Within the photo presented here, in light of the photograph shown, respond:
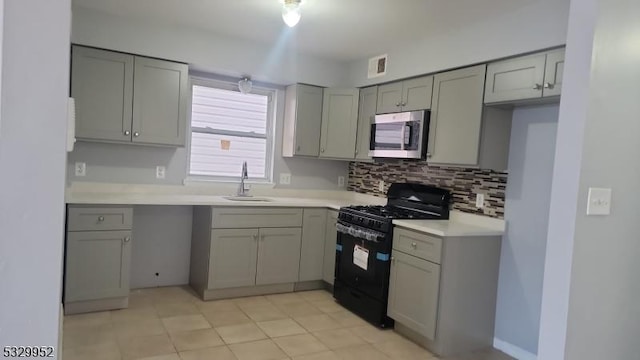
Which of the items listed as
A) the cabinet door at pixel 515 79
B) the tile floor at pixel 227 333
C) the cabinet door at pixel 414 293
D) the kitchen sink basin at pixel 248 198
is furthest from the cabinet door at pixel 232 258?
the cabinet door at pixel 515 79

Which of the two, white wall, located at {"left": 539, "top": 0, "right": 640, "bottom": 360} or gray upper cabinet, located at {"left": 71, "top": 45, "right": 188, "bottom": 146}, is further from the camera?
gray upper cabinet, located at {"left": 71, "top": 45, "right": 188, "bottom": 146}

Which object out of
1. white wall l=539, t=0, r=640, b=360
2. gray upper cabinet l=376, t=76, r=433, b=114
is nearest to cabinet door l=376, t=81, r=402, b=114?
gray upper cabinet l=376, t=76, r=433, b=114

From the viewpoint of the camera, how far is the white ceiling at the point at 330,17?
283 cm

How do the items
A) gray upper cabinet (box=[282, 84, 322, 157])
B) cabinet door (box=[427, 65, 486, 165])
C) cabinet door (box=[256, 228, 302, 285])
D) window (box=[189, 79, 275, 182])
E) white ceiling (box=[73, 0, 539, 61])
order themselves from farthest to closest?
gray upper cabinet (box=[282, 84, 322, 157])
window (box=[189, 79, 275, 182])
cabinet door (box=[256, 228, 302, 285])
cabinet door (box=[427, 65, 486, 165])
white ceiling (box=[73, 0, 539, 61])

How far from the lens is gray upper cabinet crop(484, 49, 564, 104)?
2557mm

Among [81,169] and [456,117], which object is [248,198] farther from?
[456,117]

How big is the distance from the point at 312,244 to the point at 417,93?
5.50 feet

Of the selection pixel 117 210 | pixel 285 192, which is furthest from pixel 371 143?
pixel 117 210

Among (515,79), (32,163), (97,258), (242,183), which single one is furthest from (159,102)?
(515,79)

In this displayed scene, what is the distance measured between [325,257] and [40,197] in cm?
307

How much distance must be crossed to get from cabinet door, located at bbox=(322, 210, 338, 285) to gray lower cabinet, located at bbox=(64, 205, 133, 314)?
173cm

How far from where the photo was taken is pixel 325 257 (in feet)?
13.3

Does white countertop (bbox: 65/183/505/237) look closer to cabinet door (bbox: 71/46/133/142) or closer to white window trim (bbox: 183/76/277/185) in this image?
white window trim (bbox: 183/76/277/185)

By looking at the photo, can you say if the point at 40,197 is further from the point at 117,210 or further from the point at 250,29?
the point at 250,29
